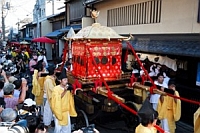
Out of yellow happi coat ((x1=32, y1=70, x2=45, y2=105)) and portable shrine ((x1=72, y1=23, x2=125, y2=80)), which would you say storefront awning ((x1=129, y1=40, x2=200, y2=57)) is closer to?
portable shrine ((x1=72, y1=23, x2=125, y2=80))

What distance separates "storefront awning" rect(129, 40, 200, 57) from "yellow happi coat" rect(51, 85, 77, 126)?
10.3 feet

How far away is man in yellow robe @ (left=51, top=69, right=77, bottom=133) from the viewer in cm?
531

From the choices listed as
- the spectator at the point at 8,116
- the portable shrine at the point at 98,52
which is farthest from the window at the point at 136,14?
the spectator at the point at 8,116

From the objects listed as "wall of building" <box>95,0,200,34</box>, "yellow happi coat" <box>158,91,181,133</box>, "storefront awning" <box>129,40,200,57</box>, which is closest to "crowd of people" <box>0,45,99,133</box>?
"yellow happi coat" <box>158,91,181,133</box>

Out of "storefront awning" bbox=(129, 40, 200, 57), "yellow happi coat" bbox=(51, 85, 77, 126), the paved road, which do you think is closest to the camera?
"yellow happi coat" bbox=(51, 85, 77, 126)

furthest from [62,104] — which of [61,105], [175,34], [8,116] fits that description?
[175,34]

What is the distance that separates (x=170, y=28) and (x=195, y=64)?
4.80 ft

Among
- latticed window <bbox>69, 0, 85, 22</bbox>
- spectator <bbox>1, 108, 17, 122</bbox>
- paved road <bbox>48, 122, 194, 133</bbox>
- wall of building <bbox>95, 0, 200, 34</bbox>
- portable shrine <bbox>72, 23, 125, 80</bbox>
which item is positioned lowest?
paved road <bbox>48, 122, 194, 133</bbox>

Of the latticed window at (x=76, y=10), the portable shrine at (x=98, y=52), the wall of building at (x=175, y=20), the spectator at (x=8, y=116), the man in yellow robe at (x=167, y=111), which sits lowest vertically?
the man in yellow robe at (x=167, y=111)

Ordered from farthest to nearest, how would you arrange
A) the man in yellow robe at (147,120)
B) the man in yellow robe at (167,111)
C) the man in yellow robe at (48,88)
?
the man in yellow robe at (48,88)
the man in yellow robe at (167,111)
the man in yellow robe at (147,120)

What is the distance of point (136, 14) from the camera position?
953cm

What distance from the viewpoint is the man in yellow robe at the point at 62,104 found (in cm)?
531

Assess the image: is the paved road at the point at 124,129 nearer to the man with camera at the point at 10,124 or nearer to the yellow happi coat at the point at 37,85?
the yellow happi coat at the point at 37,85

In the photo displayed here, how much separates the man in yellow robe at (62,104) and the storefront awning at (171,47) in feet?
10.3
